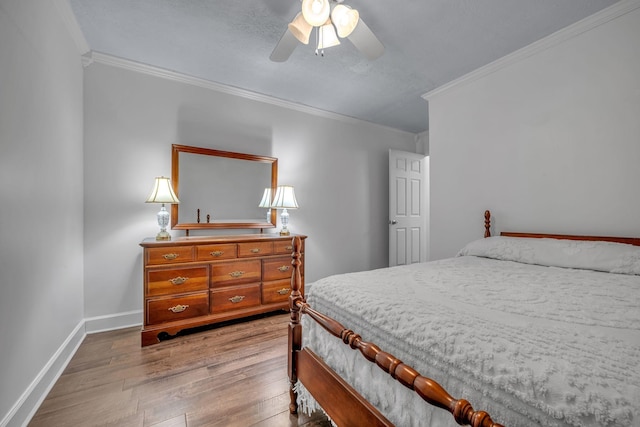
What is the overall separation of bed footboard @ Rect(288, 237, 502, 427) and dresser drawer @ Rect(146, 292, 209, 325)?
4.30 feet

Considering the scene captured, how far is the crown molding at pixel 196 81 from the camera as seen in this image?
96.5 inches

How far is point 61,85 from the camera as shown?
1940mm

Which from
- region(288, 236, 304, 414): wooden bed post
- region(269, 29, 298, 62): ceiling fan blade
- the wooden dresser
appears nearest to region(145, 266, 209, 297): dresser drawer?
the wooden dresser

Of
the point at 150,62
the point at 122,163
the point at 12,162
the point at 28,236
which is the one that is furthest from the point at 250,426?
the point at 150,62

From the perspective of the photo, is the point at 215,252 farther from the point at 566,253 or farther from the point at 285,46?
the point at 566,253

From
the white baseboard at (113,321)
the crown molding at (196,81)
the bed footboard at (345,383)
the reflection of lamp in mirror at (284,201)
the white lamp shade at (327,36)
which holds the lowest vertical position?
the white baseboard at (113,321)

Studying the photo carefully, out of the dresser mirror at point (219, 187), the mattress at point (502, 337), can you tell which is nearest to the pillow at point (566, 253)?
the mattress at point (502, 337)

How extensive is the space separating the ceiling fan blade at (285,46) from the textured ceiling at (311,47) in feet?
0.75

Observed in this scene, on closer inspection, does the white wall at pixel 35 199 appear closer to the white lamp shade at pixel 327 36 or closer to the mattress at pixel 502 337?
the mattress at pixel 502 337

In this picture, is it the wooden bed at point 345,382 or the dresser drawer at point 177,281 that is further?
the dresser drawer at point 177,281

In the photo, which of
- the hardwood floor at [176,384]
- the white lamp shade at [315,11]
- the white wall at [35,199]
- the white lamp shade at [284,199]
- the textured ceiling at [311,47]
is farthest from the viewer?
the white lamp shade at [284,199]

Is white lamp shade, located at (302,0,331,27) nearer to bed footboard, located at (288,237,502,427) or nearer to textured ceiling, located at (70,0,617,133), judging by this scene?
textured ceiling, located at (70,0,617,133)

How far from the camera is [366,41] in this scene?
188 cm

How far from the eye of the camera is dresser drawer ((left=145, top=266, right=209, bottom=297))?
2.25m
